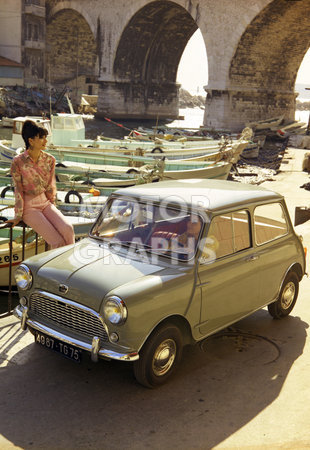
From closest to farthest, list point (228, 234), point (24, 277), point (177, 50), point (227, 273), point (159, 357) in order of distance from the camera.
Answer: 1. point (159, 357)
2. point (24, 277)
3. point (227, 273)
4. point (228, 234)
5. point (177, 50)

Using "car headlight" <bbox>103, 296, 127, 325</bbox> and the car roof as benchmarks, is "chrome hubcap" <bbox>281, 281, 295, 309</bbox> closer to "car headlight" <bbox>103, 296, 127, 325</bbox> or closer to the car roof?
the car roof

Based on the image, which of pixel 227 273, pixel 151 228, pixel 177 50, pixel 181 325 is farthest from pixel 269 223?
pixel 177 50

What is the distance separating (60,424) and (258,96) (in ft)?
114

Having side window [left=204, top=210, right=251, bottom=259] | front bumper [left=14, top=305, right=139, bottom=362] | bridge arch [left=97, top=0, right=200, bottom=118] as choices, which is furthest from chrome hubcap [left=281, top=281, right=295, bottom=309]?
bridge arch [left=97, top=0, right=200, bottom=118]

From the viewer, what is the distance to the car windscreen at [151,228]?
4734mm

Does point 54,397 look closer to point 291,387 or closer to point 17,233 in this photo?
point 291,387

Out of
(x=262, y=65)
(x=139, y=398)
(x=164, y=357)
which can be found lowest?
(x=139, y=398)

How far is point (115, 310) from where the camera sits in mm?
4074

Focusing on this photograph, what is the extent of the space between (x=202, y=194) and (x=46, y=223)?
166 centimetres

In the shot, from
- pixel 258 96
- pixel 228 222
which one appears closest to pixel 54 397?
pixel 228 222

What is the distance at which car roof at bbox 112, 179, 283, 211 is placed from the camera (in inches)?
195

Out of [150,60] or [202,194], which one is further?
[150,60]

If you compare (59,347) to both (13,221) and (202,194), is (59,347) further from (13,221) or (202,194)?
(202,194)

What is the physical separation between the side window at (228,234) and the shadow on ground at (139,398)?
0.93 m
